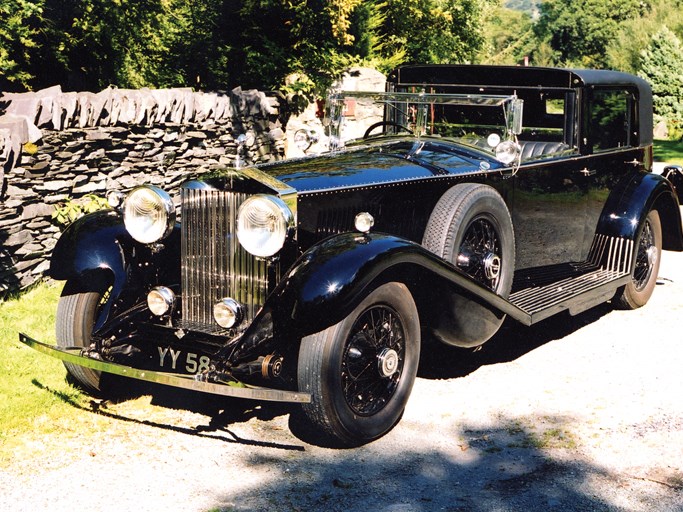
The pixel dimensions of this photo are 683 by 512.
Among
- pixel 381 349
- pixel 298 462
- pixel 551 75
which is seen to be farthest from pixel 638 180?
Result: pixel 298 462

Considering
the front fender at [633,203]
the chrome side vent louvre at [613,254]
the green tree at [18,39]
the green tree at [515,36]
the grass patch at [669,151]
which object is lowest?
the chrome side vent louvre at [613,254]

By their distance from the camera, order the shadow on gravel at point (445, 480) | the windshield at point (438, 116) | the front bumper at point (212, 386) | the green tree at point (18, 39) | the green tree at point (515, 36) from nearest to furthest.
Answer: the shadow on gravel at point (445, 480) → the front bumper at point (212, 386) → the windshield at point (438, 116) → the green tree at point (18, 39) → the green tree at point (515, 36)

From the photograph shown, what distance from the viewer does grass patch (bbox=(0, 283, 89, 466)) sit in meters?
4.46

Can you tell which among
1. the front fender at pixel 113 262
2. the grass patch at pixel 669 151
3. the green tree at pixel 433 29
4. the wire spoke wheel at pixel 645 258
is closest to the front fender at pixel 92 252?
the front fender at pixel 113 262

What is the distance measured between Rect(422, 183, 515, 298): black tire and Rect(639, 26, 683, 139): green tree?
2319 centimetres

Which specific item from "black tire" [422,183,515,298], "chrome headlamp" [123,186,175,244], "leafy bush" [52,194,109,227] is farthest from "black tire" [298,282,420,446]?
"leafy bush" [52,194,109,227]

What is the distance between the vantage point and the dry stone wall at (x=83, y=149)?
682cm

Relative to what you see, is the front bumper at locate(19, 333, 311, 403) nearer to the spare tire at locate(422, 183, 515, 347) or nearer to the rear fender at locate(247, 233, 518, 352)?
the rear fender at locate(247, 233, 518, 352)

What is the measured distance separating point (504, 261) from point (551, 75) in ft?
5.35

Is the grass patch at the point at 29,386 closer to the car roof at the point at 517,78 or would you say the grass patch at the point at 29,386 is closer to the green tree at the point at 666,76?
the car roof at the point at 517,78

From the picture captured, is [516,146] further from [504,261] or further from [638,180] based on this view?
[638,180]

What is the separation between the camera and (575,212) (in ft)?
20.8

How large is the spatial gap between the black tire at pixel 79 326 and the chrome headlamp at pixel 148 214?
45 centimetres

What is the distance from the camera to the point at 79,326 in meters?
4.83
